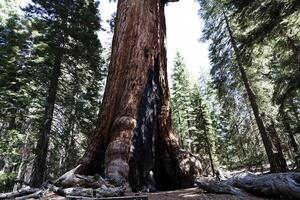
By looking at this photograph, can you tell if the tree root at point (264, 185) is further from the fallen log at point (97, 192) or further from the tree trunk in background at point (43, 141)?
the tree trunk in background at point (43, 141)

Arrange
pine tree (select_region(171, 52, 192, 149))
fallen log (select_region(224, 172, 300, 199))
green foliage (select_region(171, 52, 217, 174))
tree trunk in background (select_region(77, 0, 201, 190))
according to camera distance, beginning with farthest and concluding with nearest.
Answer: pine tree (select_region(171, 52, 192, 149)) → green foliage (select_region(171, 52, 217, 174)) → tree trunk in background (select_region(77, 0, 201, 190)) → fallen log (select_region(224, 172, 300, 199))

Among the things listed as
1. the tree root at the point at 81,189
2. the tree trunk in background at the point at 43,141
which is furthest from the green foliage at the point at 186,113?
the tree root at the point at 81,189

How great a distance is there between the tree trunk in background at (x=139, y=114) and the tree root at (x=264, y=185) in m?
1.46

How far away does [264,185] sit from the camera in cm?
506

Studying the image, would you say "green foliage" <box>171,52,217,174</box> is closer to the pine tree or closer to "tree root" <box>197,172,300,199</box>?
the pine tree

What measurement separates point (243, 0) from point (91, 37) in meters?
8.38

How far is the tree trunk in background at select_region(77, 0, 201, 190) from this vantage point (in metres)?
6.09

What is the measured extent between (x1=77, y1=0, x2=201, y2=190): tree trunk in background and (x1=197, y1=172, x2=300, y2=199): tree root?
1.46m

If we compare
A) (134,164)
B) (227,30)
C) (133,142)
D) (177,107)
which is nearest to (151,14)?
(133,142)

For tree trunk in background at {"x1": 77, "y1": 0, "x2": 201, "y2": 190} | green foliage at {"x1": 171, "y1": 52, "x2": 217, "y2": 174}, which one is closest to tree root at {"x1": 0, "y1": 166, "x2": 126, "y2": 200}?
tree trunk in background at {"x1": 77, "y1": 0, "x2": 201, "y2": 190}

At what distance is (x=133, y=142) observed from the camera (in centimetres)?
624

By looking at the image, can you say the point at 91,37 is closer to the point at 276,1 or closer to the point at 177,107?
the point at 276,1

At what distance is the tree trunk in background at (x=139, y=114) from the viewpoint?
6.09m

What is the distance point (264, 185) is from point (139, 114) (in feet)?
11.2
